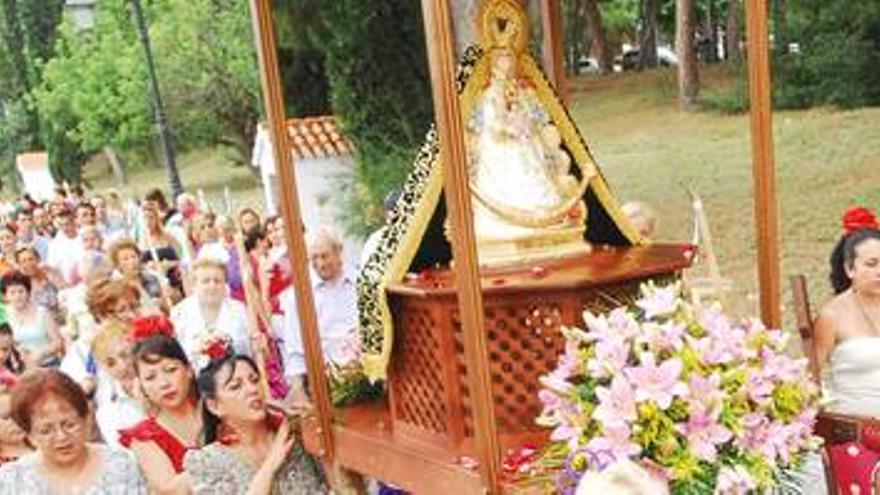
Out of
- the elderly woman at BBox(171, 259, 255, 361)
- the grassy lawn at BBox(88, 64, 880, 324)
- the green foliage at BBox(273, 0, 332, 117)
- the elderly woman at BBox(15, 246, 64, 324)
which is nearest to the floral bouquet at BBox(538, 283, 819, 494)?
the elderly woman at BBox(171, 259, 255, 361)

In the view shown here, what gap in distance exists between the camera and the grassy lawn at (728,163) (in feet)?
30.3

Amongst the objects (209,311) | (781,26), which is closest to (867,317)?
(209,311)

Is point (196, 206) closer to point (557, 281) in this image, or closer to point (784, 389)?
point (557, 281)

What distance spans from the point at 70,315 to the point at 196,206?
4.88 metres

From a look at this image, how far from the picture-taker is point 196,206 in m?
11.9

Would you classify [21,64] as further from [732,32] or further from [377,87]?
[732,32]

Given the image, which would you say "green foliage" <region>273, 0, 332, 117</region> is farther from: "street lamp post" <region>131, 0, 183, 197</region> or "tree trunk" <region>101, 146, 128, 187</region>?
"tree trunk" <region>101, 146, 128, 187</region>

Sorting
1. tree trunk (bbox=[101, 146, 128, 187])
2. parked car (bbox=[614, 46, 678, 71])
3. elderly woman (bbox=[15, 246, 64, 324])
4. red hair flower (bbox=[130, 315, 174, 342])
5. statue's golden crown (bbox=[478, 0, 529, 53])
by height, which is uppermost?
statue's golden crown (bbox=[478, 0, 529, 53])

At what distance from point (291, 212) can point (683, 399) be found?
1.84 m

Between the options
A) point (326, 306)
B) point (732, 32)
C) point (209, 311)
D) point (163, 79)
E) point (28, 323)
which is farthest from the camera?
point (163, 79)

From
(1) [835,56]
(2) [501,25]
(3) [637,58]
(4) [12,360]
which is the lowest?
(4) [12,360]

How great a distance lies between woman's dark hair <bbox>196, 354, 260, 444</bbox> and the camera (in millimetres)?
3473

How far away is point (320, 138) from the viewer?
42.0 feet

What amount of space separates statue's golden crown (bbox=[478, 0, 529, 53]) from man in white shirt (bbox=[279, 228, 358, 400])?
59.3 inches
